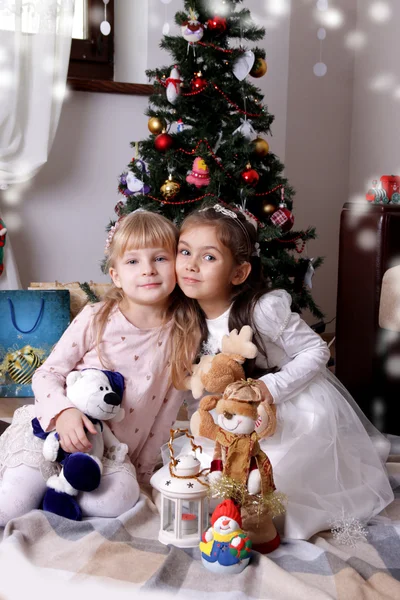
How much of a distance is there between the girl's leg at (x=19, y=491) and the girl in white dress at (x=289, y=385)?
1.12ft

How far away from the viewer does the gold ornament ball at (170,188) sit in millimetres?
2070

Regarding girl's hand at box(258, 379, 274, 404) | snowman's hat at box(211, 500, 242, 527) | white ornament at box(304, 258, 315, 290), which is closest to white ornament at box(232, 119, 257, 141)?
white ornament at box(304, 258, 315, 290)

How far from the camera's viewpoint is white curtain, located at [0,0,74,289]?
2426 mm

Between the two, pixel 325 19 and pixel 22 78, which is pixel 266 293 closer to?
pixel 22 78

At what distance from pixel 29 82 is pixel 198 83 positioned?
2.49 ft

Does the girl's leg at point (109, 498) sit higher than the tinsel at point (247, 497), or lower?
lower

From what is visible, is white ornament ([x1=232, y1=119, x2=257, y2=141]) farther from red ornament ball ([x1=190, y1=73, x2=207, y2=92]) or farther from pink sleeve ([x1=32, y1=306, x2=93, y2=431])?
pink sleeve ([x1=32, y1=306, x2=93, y2=431])

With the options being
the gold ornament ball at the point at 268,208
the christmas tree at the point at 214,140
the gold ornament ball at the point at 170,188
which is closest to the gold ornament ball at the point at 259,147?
the christmas tree at the point at 214,140

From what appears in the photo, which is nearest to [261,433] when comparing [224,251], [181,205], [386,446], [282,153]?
[224,251]

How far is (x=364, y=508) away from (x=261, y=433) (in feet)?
0.88

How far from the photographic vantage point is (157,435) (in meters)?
1.48

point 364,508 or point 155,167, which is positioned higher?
point 155,167

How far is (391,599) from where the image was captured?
3.21 feet

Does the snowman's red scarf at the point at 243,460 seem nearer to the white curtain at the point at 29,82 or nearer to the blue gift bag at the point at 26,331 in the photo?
the blue gift bag at the point at 26,331
